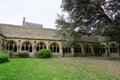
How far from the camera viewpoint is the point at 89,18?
2344 centimetres

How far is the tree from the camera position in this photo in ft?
70.1

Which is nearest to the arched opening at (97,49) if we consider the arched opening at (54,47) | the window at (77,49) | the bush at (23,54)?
the window at (77,49)

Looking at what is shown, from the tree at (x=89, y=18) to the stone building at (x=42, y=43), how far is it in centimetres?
513

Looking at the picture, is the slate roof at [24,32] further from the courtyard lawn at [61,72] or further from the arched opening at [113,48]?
the courtyard lawn at [61,72]

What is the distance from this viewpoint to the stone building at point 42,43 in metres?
27.0

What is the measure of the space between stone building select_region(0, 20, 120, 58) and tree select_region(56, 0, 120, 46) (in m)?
5.13

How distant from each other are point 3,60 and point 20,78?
8650mm

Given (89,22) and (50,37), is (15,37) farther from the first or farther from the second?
(89,22)

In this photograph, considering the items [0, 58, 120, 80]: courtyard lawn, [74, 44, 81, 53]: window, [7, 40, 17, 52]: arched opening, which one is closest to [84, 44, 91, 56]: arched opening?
[74, 44, 81, 53]: window

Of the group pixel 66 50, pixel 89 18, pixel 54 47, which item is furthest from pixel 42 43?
pixel 89 18

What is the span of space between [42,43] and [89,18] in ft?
33.2

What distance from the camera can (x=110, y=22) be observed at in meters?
22.4

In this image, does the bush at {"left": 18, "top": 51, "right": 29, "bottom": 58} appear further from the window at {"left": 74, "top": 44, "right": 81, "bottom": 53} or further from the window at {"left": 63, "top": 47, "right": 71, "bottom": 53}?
the window at {"left": 74, "top": 44, "right": 81, "bottom": 53}

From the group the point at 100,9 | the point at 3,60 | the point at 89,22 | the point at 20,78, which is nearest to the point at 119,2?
the point at 100,9
